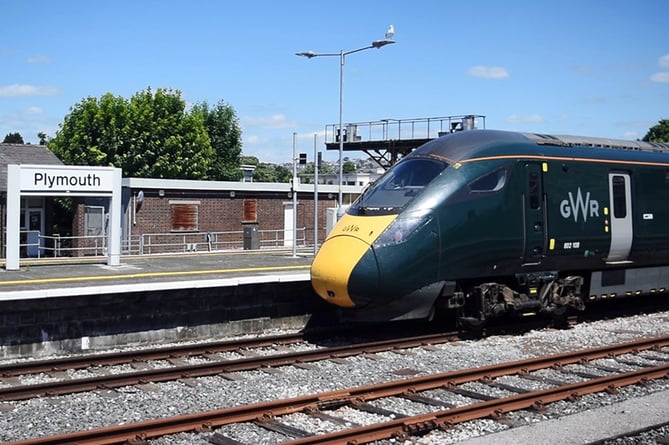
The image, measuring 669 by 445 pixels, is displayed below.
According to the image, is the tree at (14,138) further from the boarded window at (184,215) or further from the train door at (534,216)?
the train door at (534,216)

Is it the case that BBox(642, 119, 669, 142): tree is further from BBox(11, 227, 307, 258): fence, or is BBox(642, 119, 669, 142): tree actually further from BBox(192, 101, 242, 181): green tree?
→ BBox(11, 227, 307, 258): fence

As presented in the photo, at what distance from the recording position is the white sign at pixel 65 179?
1631 centimetres

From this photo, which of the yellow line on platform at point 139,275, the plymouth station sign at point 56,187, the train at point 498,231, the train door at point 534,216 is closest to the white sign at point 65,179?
the plymouth station sign at point 56,187

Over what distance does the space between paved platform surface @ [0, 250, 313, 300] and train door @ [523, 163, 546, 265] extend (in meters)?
4.39

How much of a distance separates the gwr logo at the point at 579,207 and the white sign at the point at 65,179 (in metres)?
9.72

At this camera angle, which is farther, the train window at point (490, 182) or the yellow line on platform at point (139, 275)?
the yellow line on platform at point (139, 275)

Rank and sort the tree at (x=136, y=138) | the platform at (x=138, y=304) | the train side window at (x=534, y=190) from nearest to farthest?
the platform at (x=138, y=304) → the train side window at (x=534, y=190) → the tree at (x=136, y=138)

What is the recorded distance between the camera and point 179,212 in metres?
30.8

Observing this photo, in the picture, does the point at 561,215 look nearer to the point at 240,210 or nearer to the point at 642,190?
the point at 642,190

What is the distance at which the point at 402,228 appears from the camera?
1191 cm

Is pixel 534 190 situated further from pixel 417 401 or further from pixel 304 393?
pixel 304 393

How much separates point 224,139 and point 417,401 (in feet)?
168

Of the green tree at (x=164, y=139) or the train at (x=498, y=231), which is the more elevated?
the green tree at (x=164, y=139)

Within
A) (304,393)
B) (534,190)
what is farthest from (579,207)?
(304,393)
